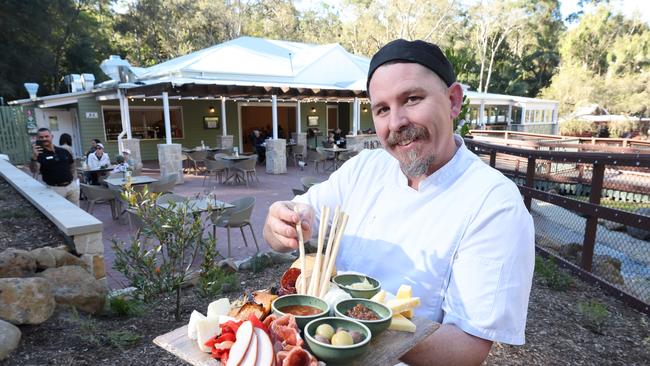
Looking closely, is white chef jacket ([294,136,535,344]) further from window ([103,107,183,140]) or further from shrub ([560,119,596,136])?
shrub ([560,119,596,136])

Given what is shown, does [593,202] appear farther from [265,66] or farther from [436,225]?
[265,66]

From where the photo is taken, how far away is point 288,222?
5.18ft

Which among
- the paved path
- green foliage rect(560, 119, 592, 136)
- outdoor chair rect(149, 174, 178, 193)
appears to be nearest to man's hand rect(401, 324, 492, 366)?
the paved path

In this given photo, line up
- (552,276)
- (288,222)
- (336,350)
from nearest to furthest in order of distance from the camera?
(336,350) < (288,222) < (552,276)

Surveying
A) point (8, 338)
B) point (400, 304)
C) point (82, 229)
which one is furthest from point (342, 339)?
Result: point (82, 229)

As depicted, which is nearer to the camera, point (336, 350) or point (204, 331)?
point (336, 350)

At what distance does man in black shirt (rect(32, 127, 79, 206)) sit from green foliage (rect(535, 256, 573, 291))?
23.7 feet

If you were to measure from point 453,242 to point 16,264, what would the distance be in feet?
13.3

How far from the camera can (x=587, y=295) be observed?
3855mm

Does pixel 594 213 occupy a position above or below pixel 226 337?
below

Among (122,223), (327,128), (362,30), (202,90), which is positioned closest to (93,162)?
(122,223)

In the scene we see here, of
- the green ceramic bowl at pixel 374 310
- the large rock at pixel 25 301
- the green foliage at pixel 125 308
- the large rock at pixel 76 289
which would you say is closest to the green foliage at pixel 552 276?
the green ceramic bowl at pixel 374 310

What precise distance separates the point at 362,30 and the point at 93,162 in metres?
31.6

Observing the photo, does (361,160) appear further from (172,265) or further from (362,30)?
(362,30)
